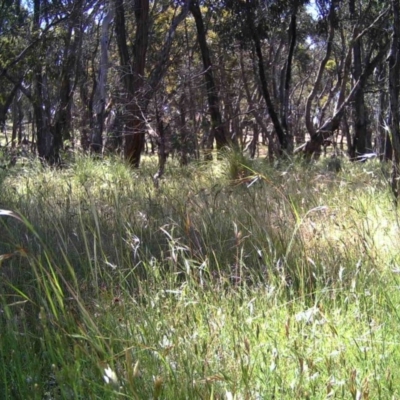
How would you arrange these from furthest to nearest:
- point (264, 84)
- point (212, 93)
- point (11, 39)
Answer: point (11, 39) → point (264, 84) → point (212, 93)

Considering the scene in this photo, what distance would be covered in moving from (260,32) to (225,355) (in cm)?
1115

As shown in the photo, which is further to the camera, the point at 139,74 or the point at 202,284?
the point at 139,74

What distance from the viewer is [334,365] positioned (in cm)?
170

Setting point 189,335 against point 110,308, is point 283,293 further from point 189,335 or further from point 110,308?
point 110,308

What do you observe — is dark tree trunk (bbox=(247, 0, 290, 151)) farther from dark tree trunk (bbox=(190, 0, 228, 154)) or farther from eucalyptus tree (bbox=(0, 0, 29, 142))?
eucalyptus tree (bbox=(0, 0, 29, 142))

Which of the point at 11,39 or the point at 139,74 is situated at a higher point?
the point at 11,39

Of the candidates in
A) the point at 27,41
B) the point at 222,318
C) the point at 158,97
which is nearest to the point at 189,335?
the point at 222,318

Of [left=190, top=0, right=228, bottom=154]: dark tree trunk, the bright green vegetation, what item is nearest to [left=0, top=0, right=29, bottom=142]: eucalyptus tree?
[left=190, top=0, right=228, bottom=154]: dark tree trunk

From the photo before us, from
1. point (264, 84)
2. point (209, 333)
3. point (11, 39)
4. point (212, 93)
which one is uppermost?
point (11, 39)

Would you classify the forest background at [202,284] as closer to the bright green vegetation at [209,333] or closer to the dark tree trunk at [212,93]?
the bright green vegetation at [209,333]

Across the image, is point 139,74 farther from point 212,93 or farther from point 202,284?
point 202,284

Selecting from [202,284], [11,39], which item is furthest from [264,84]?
[202,284]

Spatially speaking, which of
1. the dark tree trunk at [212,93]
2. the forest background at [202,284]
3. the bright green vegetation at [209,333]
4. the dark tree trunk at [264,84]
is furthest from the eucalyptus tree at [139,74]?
the bright green vegetation at [209,333]

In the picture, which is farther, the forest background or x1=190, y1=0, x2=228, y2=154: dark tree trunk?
x1=190, y1=0, x2=228, y2=154: dark tree trunk
